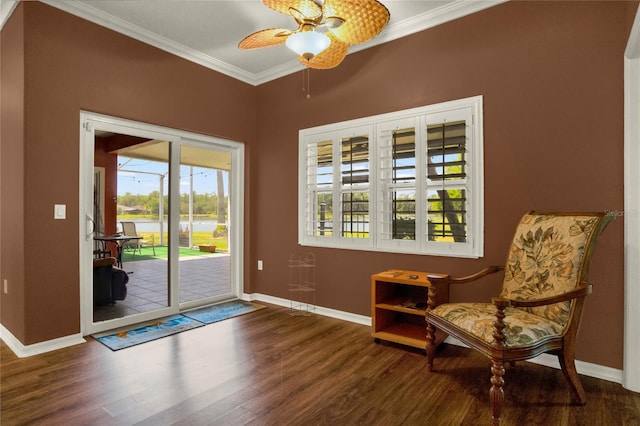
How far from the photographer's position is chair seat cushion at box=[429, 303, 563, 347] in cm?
187

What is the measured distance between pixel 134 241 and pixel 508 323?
357 cm

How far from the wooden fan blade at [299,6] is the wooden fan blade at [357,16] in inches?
3.3

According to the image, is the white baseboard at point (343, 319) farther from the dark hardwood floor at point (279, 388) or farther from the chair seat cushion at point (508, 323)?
the chair seat cushion at point (508, 323)

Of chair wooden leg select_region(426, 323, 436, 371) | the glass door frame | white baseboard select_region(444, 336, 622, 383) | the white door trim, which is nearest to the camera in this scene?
the white door trim

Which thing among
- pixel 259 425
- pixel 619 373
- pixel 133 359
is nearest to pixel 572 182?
pixel 619 373

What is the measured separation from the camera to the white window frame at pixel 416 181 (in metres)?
2.82

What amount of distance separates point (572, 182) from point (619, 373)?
4.38 ft

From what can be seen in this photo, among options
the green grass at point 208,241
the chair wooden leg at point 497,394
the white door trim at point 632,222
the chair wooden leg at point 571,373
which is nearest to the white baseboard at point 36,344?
the green grass at point 208,241

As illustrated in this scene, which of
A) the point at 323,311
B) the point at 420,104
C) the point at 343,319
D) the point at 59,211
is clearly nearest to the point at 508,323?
the point at 343,319

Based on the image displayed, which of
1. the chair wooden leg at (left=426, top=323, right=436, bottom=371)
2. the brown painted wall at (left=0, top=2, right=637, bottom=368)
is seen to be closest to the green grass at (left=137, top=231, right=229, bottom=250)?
the brown painted wall at (left=0, top=2, right=637, bottom=368)

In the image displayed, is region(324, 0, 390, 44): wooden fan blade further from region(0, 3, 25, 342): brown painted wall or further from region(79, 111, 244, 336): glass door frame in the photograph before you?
region(0, 3, 25, 342): brown painted wall

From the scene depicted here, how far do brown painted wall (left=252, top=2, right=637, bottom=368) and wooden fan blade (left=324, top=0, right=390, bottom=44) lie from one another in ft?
4.26

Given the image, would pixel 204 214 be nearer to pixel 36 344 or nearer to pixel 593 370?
pixel 36 344

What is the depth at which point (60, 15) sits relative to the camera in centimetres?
284
